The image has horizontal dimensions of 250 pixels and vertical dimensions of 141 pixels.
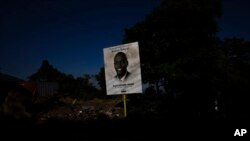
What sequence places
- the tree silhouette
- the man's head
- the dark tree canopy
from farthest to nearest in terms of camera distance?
the tree silhouette
the dark tree canopy
the man's head

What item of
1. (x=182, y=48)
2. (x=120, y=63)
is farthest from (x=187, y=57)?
(x=120, y=63)

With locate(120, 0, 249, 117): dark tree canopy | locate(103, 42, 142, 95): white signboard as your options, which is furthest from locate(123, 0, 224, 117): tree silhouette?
locate(103, 42, 142, 95): white signboard

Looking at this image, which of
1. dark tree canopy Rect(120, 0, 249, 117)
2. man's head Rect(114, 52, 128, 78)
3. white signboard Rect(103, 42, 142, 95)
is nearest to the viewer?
white signboard Rect(103, 42, 142, 95)

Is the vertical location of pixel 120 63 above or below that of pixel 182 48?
below

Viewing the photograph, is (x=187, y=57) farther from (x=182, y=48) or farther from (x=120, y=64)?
(x=120, y=64)

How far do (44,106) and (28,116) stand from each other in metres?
5.75

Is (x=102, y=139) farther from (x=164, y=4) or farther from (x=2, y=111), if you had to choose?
(x=164, y=4)

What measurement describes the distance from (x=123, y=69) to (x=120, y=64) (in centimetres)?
26

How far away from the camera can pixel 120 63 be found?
1048cm

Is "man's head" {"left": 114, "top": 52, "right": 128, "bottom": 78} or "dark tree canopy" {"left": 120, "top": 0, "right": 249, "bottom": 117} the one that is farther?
"dark tree canopy" {"left": 120, "top": 0, "right": 249, "bottom": 117}

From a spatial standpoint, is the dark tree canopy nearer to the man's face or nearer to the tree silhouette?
the tree silhouette

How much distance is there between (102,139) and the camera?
308 inches

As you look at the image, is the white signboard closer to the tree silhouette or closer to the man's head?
the man's head

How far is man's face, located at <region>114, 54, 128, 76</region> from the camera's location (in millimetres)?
10344
